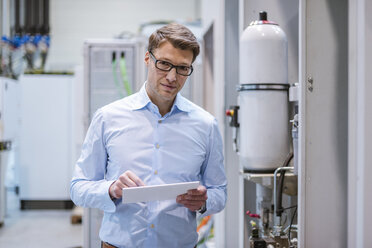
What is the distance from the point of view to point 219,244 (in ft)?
8.45

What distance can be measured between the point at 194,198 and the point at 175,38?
517mm

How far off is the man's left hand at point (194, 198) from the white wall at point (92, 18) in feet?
17.6

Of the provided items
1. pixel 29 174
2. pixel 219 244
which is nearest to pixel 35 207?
pixel 29 174

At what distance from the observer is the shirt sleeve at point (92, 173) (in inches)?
51.1

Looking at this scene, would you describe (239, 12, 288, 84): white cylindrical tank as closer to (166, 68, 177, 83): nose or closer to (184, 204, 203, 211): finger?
(166, 68, 177, 83): nose

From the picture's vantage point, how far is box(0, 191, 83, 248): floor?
381cm

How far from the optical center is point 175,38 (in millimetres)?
1305

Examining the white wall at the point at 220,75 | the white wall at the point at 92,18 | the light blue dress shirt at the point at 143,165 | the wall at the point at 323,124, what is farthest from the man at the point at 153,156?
the white wall at the point at 92,18

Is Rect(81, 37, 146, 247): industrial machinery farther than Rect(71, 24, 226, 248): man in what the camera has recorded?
Yes

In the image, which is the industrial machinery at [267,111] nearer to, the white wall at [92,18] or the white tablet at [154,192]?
the white tablet at [154,192]

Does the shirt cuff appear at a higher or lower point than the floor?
higher

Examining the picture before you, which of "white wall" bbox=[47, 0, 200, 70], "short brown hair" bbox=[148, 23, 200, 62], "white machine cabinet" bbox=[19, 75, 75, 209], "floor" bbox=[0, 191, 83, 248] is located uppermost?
"white wall" bbox=[47, 0, 200, 70]
